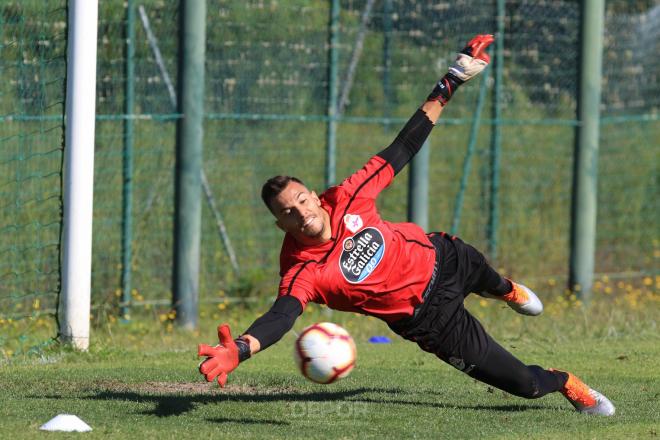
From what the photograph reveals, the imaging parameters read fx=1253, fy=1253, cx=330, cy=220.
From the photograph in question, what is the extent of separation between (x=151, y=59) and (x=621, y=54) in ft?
19.5

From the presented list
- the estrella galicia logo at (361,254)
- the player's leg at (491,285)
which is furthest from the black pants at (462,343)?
the estrella galicia logo at (361,254)

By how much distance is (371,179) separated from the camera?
22.9 ft

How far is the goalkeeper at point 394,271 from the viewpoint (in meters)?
6.52

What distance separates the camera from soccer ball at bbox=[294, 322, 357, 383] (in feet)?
20.4

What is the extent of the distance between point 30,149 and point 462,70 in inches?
191

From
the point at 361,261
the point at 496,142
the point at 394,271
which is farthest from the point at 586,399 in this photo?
the point at 496,142

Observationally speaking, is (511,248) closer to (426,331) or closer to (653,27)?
(653,27)

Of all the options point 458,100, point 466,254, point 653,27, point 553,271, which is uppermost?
point 653,27

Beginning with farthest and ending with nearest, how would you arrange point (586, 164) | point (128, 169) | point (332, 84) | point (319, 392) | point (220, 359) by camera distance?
point (586, 164) → point (332, 84) → point (128, 169) → point (319, 392) → point (220, 359)

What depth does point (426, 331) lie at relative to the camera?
6953 mm

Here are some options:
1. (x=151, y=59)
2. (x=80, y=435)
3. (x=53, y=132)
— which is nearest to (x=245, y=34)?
(x=151, y=59)

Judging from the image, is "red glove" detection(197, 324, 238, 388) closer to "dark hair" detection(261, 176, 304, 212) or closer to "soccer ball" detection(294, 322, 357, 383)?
"soccer ball" detection(294, 322, 357, 383)

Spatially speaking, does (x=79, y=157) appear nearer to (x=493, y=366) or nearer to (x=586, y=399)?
(x=493, y=366)

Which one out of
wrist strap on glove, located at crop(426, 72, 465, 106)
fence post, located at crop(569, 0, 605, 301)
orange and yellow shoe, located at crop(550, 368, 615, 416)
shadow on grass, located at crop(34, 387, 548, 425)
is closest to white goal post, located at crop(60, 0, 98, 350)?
shadow on grass, located at crop(34, 387, 548, 425)
